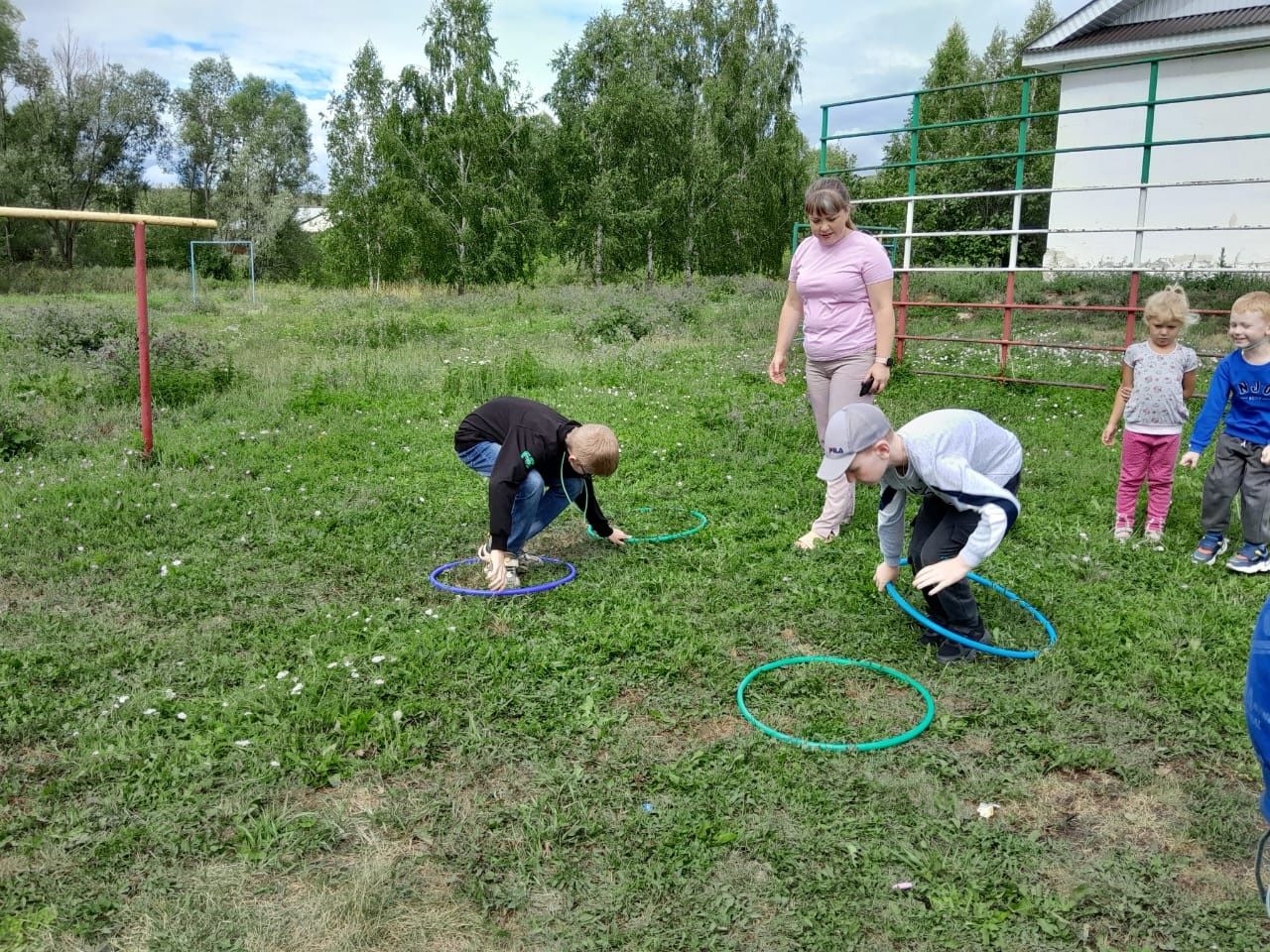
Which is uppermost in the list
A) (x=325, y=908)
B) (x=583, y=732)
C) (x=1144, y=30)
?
(x=1144, y=30)

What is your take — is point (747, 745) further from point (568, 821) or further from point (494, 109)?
point (494, 109)

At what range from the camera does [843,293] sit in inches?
203

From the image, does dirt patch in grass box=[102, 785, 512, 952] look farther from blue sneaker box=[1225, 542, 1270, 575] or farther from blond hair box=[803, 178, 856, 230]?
blue sneaker box=[1225, 542, 1270, 575]

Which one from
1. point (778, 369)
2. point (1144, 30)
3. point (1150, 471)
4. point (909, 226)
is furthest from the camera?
point (1144, 30)

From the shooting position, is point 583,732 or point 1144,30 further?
point 1144,30

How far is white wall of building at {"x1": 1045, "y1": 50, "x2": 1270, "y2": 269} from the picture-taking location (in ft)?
55.4

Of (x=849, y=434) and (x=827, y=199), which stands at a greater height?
(x=827, y=199)

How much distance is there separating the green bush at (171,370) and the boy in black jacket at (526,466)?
4948mm

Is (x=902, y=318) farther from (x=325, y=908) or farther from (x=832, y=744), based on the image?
(x=325, y=908)

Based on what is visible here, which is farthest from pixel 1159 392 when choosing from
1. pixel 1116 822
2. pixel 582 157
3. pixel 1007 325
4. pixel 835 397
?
pixel 582 157

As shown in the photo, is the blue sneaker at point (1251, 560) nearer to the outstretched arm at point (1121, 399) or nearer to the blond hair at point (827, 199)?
the outstretched arm at point (1121, 399)

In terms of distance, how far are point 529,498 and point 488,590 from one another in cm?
51

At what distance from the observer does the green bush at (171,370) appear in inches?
353

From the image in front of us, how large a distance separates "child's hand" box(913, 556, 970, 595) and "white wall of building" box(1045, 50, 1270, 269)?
15.2 meters
